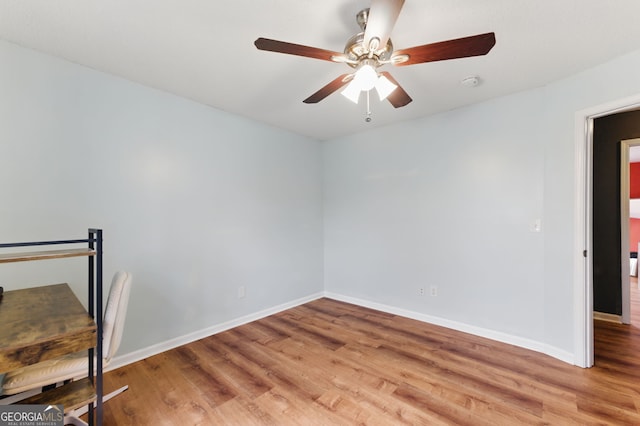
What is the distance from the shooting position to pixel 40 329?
1.24 metres

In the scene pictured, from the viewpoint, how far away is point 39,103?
2057mm

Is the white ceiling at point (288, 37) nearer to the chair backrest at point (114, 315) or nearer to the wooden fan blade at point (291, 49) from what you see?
the wooden fan blade at point (291, 49)

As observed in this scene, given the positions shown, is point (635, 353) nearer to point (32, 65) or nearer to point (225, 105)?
point (225, 105)

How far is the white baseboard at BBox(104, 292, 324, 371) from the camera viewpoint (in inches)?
94.1

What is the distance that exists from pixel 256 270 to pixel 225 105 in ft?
A: 6.25

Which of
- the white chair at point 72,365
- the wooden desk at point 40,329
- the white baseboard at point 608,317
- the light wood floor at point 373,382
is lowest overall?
the light wood floor at point 373,382

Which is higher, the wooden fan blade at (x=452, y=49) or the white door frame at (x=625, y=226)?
the wooden fan blade at (x=452, y=49)

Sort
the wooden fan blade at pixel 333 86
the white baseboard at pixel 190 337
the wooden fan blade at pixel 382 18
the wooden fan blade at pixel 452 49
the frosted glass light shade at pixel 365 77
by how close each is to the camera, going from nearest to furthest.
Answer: the wooden fan blade at pixel 382 18 < the wooden fan blade at pixel 452 49 < the frosted glass light shade at pixel 365 77 < the wooden fan blade at pixel 333 86 < the white baseboard at pixel 190 337

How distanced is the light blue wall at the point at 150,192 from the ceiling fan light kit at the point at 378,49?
1.72 m

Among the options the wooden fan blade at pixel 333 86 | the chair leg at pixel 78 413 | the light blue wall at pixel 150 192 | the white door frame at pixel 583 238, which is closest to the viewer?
the chair leg at pixel 78 413

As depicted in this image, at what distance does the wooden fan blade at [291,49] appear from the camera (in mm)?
1436

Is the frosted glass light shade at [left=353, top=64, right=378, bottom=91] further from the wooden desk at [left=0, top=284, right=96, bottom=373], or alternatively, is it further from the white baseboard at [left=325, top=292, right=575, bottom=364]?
the white baseboard at [left=325, top=292, right=575, bottom=364]

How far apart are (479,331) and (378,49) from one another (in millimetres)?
2852

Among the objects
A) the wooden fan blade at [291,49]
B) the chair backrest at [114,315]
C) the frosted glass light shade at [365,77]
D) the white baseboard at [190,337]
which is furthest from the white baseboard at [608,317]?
the chair backrest at [114,315]
